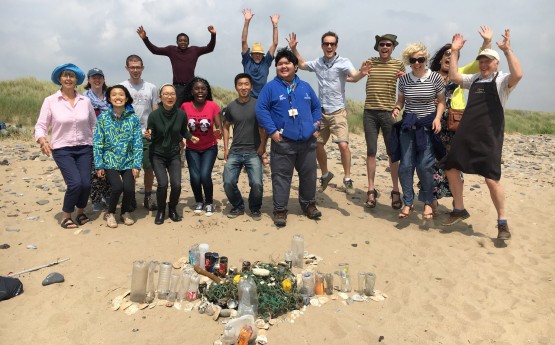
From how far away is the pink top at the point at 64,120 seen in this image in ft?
17.8

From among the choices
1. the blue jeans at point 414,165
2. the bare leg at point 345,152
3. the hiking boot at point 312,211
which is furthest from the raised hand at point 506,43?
the hiking boot at point 312,211

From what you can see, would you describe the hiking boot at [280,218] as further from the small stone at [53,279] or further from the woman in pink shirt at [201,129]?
the small stone at [53,279]

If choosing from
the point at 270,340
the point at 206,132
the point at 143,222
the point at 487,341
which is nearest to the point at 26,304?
the point at 143,222

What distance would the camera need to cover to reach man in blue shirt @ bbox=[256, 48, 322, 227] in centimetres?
562

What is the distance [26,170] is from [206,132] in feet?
15.7

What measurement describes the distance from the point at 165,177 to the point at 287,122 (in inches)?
74.0

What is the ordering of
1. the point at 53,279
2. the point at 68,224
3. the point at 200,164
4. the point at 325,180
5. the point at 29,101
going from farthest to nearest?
the point at 29,101
the point at 325,180
the point at 200,164
the point at 68,224
the point at 53,279

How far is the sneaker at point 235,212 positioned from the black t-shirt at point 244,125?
2.98 ft

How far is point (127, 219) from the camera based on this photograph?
5.83 meters

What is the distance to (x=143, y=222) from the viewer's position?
235 inches

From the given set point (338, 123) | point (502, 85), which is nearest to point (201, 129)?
point (338, 123)

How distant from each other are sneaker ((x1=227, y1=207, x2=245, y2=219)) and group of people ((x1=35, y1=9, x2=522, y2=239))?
0.02 meters

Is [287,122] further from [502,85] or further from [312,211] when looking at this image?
[502,85]

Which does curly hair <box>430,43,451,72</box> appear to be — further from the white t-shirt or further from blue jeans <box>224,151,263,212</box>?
blue jeans <box>224,151,263,212</box>
